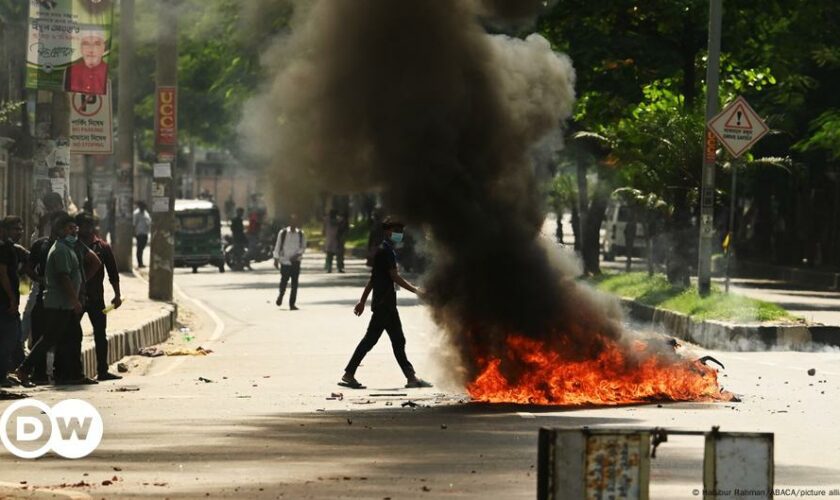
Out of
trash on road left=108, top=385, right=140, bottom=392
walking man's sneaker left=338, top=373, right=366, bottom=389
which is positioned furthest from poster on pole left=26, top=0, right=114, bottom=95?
walking man's sneaker left=338, top=373, right=366, bottom=389

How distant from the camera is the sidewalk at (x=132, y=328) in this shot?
19642 millimetres

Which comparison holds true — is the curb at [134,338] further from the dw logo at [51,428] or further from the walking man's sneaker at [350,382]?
the dw logo at [51,428]

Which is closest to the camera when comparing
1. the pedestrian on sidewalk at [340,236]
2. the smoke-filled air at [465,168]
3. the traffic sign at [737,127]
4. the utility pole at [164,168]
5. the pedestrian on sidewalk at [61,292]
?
the smoke-filled air at [465,168]

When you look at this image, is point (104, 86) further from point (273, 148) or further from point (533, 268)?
point (533, 268)

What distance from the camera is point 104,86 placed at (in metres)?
22.3

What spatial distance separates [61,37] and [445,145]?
670cm

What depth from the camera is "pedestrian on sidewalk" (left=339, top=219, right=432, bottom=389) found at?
16734 millimetres

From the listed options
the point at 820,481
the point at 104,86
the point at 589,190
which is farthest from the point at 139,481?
the point at 589,190

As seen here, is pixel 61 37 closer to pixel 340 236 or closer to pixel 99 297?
pixel 99 297

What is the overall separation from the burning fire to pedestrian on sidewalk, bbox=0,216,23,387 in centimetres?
407

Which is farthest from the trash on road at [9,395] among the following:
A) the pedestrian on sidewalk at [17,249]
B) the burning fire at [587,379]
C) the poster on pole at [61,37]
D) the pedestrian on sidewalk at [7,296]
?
the poster on pole at [61,37]

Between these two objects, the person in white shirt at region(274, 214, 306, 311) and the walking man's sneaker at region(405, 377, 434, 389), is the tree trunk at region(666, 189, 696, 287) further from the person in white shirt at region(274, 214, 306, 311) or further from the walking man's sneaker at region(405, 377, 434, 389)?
the walking man's sneaker at region(405, 377, 434, 389)

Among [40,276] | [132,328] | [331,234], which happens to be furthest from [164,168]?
[331,234]

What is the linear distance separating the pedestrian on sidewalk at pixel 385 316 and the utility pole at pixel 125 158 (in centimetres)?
2095
